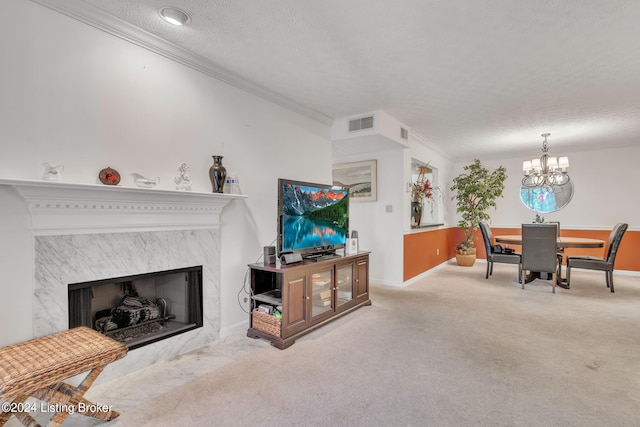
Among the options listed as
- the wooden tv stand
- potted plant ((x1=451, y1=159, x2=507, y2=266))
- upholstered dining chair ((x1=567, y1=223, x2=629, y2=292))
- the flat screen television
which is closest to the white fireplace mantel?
the flat screen television

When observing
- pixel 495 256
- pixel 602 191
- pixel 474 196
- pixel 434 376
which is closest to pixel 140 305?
pixel 434 376

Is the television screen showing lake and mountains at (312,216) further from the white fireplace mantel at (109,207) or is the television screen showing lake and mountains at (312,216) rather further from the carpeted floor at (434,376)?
the carpeted floor at (434,376)

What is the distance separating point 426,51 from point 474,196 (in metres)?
4.77

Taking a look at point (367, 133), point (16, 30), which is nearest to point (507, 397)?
point (367, 133)

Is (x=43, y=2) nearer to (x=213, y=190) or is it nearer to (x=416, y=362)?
(x=213, y=190)

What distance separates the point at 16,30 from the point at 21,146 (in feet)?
2.11

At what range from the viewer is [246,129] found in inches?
120

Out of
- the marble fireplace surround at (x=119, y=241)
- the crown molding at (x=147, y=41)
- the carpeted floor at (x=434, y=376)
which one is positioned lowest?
the carpeted floor at (x=434, y=376)

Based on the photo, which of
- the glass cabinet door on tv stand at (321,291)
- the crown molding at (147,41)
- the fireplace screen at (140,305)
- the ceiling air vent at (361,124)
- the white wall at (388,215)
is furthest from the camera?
the white wall at (388,215)

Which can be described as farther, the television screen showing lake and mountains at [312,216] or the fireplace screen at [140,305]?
the television screen showing lake and mountains at [312,216]

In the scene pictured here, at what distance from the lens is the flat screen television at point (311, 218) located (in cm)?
291

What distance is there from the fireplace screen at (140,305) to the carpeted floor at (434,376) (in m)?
0.57

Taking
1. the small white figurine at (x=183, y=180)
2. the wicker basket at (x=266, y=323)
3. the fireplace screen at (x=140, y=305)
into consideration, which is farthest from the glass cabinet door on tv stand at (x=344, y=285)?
the small white figurine at (x=183, y=180)

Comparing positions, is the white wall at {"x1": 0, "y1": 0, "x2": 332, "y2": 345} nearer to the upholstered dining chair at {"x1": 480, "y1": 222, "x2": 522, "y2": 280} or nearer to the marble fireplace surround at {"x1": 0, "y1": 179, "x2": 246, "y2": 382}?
the marble fireplace surround at {"x1": 0, "y1": 179, "x2": 246, "y2": 382}
